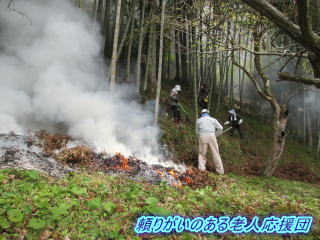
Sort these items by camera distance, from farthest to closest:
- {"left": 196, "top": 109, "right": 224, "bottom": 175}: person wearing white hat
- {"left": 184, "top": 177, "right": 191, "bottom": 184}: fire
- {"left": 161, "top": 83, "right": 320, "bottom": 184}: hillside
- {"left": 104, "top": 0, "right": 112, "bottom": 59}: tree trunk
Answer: {"left": 104, "top": 0, "right": 112, "bottom": 59}: tree trunk → {"left": 161, "top": 83, "right": 320, "bottom": 184}: hillside → {"left": 196, "top": 109, "right": 224, "bottom": 175}: person wearing white hat → {"left": 184, "top": 177, "right": 191, "bottom": 184}: fire

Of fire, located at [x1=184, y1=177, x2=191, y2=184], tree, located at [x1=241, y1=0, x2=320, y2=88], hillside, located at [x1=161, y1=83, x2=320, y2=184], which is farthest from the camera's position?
hillside, located at [x1=161, y1=83, x2=320, y2=184]

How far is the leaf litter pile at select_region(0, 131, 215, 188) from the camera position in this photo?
5.39 m

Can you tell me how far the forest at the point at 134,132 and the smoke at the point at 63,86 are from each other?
1.8 inches

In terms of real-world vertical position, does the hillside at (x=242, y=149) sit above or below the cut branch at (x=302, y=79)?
below

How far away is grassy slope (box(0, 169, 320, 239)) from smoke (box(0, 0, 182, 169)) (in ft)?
10.9

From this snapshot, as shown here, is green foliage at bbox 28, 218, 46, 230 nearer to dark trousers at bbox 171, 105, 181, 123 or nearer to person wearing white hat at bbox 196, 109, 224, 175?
person wearing white hat at bbox 196, 109, 224, 175

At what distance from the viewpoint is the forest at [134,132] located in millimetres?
3502

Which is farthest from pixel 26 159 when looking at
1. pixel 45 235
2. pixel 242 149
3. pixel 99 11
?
pixel 242 149

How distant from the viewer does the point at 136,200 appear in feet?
13.8

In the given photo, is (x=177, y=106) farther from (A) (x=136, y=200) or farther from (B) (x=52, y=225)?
(B) (x=52, y=225)

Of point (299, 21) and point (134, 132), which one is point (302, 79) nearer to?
point (299, 21)
